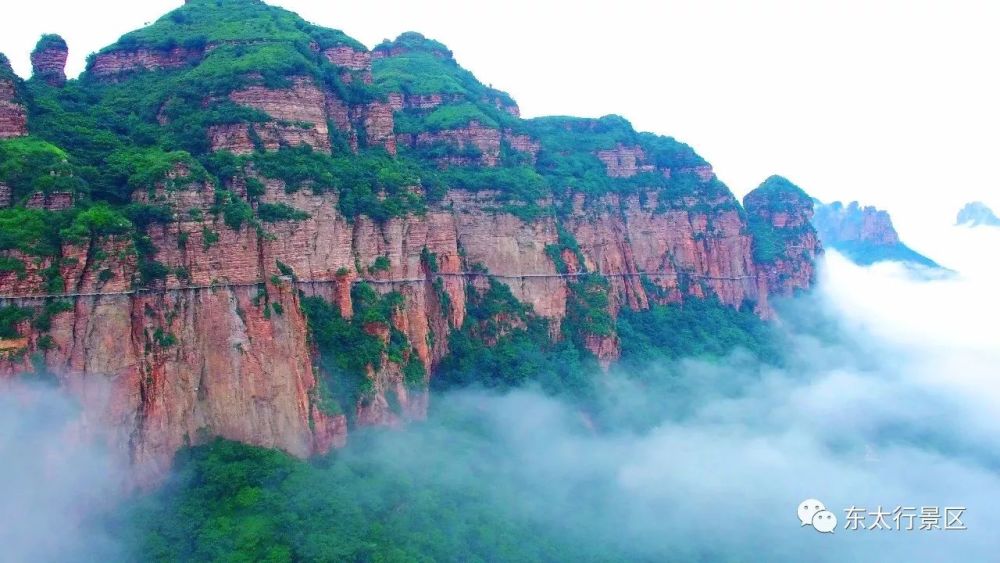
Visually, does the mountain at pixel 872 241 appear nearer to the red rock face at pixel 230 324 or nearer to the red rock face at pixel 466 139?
→ the red rock face at pixel 466 139

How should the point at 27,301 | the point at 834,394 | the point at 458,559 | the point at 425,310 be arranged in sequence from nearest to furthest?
the point at 27,301
the point at 458,559
the point at 425,310
the point at 834,394

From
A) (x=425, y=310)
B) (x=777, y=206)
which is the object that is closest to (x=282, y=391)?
(x=425, y=310)

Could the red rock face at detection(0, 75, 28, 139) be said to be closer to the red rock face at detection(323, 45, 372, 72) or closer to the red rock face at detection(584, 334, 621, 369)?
the red rock face at detection(323, 45, 372, 72)

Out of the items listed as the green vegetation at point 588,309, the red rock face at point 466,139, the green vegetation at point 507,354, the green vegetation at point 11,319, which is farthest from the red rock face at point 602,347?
the green vegetation at point 11,319

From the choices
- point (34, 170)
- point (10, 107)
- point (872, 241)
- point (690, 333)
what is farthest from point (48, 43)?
point (872, 241)

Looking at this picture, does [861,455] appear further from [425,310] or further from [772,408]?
[425,310]

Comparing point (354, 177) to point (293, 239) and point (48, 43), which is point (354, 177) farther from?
point (48, 43)
